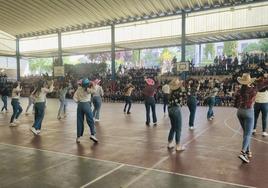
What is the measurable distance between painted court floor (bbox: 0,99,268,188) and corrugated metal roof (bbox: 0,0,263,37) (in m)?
14.6

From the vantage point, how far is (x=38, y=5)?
78.3ft

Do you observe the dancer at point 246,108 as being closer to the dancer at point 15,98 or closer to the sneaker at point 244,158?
the sneaker at point 244,158

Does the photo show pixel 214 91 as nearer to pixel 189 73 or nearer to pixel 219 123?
pixel 219 123

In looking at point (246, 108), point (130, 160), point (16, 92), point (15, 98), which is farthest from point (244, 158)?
point (15, 98)

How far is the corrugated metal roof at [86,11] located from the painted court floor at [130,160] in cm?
1456

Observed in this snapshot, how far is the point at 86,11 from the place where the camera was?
81.9ft

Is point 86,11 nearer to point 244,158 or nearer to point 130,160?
point 130,160

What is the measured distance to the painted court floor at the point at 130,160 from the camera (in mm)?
5254

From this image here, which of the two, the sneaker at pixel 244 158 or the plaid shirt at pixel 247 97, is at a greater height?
the plaid shirt at pixel 247 97

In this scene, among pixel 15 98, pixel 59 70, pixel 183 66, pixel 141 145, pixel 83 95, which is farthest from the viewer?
pixel 59 70

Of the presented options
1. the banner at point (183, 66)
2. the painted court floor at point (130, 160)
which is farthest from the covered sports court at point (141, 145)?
the banner at point (183, 66)

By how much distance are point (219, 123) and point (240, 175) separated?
6558 mm

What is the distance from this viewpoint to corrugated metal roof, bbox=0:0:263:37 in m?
22.6

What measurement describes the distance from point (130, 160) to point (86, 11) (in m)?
20.5
